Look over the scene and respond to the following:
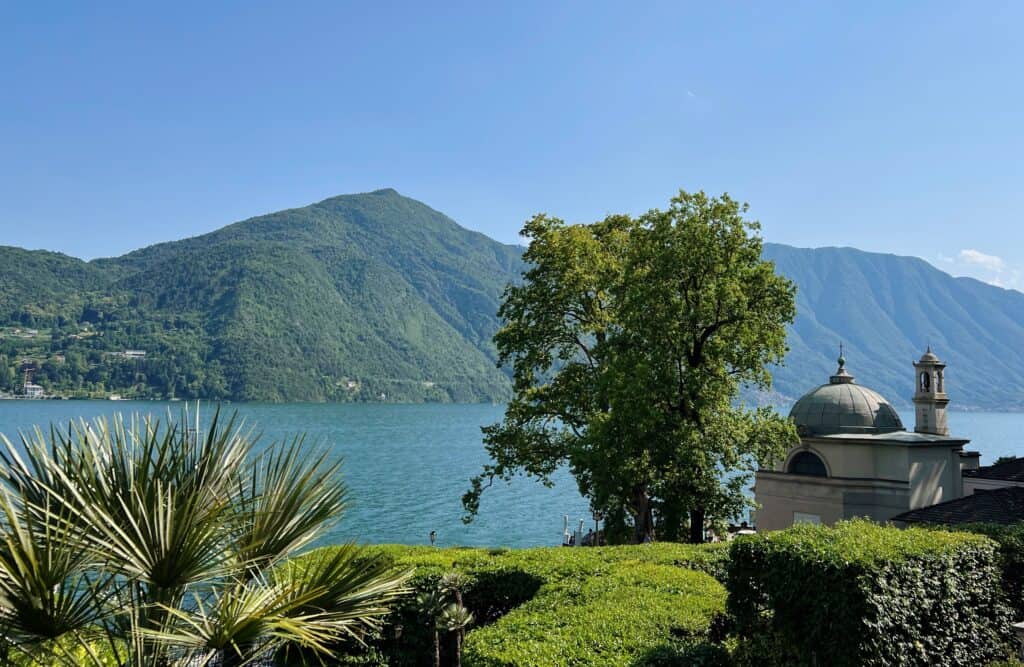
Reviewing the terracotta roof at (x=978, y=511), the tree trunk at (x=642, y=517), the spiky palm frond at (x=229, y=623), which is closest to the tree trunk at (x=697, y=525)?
the tree trunk at (x=642, y=517)

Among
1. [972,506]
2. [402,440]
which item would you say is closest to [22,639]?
[972,506]

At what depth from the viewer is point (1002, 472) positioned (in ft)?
112

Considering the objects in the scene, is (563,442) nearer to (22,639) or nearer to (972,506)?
(972,506)

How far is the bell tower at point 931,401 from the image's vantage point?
1373 inches

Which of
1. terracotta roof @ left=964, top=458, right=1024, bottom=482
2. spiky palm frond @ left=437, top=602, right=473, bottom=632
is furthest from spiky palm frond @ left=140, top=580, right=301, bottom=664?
terracotta roof @ left=964, top=458, right=1024, bottom=482

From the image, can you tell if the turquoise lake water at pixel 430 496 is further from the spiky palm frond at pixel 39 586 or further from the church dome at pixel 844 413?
the church dome at pixel 844 413

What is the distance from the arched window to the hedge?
2059 cm

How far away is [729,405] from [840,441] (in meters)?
9.98

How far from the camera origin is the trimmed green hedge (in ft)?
31.0

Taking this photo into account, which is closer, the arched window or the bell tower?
the arched window

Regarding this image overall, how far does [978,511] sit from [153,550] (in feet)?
76.1

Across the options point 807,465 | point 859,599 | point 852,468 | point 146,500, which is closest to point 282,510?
point 146,500

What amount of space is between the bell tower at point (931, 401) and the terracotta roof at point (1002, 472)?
7.64 ft

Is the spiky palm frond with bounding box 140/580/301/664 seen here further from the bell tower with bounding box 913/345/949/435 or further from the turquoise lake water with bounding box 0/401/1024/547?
the bell tower with bounding box 913/345/949/435
